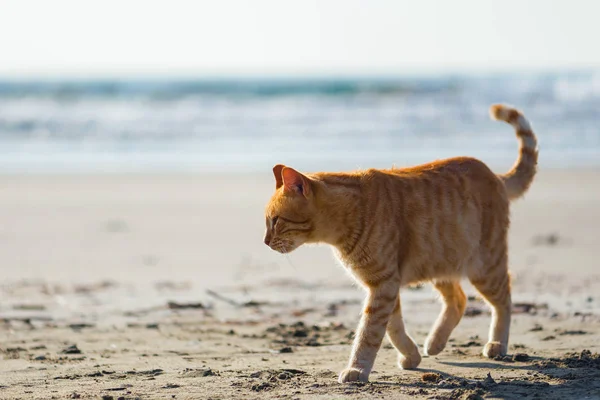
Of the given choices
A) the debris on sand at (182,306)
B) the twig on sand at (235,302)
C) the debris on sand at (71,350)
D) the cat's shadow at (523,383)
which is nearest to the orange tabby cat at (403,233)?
the cat's shadow at (523,383)

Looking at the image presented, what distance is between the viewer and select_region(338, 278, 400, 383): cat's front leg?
4.43m

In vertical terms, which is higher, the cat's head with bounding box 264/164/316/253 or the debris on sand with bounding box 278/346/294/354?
the cat's head with bounding box 264/164/316/253

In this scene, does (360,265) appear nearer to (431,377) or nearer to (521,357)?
(431,377)

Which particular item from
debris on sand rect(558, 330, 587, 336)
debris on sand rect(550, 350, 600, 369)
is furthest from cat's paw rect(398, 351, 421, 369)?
debris on sand rect(558, 330, 587, 336)

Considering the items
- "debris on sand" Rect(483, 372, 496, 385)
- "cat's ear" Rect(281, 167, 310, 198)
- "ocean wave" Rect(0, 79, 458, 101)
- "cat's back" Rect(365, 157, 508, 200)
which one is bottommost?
"debris on sand" Rect(483, 372, 496, 385)

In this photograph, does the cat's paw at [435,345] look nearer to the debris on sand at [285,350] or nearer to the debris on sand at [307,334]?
the debris on sand at [307,334]

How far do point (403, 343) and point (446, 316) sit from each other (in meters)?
0.50

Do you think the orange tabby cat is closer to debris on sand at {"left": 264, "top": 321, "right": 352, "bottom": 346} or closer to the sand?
the sand

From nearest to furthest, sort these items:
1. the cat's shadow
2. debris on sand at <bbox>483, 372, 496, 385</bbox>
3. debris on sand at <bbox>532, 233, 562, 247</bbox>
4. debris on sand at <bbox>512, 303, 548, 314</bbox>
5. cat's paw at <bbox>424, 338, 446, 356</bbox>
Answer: the cat's shadow, debris on sand at <bbox>483, 372, 496, 385</bbox>, cat's paw at <bbox>424, 338, 446, 356</bbox>, debris on sand at <bbox>512, 303, 548, 314</bbox>, debris on sand at <bbox>532, 233, 562, 247</bbox>

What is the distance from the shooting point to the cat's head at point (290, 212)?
4.50 metres

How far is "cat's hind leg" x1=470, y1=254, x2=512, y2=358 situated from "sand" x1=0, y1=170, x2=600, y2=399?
5.7 inches

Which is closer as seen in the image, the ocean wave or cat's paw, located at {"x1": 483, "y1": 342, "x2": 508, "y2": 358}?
cat's paw, located at {"x1": 483, "y1": 342, "x2": 508, "y2": 358}

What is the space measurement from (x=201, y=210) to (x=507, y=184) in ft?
20.6

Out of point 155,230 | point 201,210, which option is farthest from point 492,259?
point 201,210
